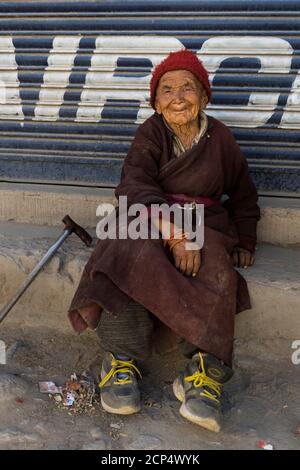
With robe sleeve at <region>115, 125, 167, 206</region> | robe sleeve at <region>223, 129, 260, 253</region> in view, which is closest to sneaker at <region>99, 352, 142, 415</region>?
robe sleeve at <region>115, 125, 167, 206</region>

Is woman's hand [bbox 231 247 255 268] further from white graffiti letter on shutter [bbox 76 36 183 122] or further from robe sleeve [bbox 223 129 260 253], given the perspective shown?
white graffiti letter on shutter [bbox 76 36 183 122]

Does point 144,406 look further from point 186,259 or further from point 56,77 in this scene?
point 56,77

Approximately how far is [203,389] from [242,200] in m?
1.16

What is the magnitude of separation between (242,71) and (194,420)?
215cm

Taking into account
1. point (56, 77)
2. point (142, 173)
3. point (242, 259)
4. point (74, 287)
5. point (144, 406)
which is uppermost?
point (56, 77)

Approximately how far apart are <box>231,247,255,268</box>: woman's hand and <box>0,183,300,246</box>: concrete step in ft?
1.29

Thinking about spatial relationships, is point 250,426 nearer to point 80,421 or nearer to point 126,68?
point 80,421

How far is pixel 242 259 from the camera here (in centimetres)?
336

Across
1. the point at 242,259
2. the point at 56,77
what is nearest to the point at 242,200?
the point at 242,259

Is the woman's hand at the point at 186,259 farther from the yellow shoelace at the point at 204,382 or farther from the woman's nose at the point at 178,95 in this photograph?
the woman's nose at the point at 178,95

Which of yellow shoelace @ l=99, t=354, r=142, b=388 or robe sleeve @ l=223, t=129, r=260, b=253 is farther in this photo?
robe sleeve @ l=223, t=129, r=260, b=253

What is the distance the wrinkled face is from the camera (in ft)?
10.0

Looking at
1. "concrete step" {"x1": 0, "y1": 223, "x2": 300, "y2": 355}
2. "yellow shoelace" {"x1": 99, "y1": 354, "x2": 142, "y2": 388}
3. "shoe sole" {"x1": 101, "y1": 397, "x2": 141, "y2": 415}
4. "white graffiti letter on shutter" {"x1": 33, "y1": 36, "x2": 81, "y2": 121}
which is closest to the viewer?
"shoe sole" {"x1": 101, "y1": 397, "x2": 141, "y2": 415}
